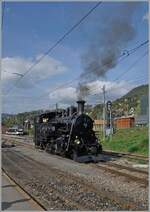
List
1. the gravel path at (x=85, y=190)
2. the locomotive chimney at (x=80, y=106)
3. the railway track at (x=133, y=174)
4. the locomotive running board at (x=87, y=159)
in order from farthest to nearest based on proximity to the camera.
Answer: the locomotive chimney at (x=80, y=106)
the locomotive running board at (x=87, y=159)
the railway track at (x=133, y=174)
the gravel path at (x=85, y=190)

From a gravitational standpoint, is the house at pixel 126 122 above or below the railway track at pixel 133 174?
above

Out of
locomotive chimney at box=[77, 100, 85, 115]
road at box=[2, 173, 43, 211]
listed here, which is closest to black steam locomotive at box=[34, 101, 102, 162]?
locomotive chimney at box=[77, 100, 85, 115]

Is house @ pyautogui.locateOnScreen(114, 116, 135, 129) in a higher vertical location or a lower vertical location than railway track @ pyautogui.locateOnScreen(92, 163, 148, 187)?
higher

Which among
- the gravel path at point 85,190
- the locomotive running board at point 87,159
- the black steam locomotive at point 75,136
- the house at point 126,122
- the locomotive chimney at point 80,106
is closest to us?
the gravel path at point 85,190

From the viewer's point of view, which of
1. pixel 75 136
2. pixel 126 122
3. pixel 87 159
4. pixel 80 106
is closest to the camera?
pixel 87 159

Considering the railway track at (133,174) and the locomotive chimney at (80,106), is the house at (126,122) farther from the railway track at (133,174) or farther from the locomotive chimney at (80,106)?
the railway track at (133,174)

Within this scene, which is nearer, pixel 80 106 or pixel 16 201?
pixel 16 201

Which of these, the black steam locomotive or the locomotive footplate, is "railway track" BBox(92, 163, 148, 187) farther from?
the black steam locomotive

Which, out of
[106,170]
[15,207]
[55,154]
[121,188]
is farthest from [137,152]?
[15,207]

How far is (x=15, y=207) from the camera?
26.6ft

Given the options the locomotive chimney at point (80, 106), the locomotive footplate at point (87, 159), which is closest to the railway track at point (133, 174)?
the locomotive footplate at point (87, 159)

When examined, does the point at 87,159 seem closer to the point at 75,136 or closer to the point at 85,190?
the point at 75,136

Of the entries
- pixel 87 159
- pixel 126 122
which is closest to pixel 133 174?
pixel 87 159

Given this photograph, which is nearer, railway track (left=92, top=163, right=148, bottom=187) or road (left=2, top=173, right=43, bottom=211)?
road (left=2, top=173, right=43, bottom=211)
